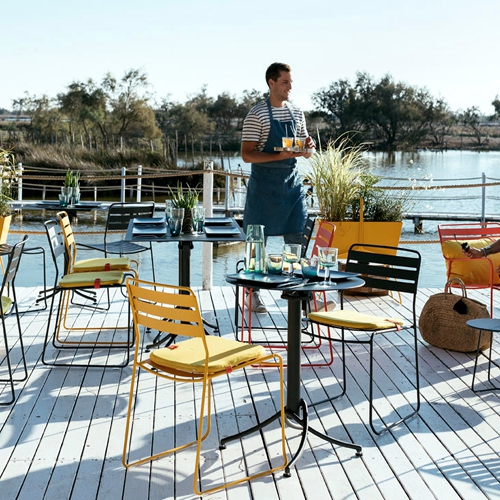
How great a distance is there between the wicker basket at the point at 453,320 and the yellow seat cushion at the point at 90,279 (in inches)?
74.9

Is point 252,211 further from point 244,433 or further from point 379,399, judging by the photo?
point 244,433

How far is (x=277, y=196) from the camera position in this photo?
217 inches

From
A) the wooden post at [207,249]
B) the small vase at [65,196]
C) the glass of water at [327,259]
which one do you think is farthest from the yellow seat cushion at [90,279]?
the small vase at [65,196]

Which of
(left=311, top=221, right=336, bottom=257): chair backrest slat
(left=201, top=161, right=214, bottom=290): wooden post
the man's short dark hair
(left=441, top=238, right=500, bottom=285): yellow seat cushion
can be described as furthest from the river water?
(left=311, top=221, right=336, bottom=257): chair backrest slat

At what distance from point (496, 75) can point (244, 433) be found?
5635cm

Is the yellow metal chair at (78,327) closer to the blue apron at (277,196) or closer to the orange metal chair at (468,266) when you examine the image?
the blue apron at (277,196)

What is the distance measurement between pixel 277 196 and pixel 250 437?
95.8 inches

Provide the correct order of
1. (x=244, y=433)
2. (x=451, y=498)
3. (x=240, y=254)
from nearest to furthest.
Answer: (x=451, y=498)
(x=244, y=433)
(x=240, y=254)

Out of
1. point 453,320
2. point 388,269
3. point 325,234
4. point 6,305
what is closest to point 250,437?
point 388,269

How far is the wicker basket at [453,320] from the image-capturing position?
476cm

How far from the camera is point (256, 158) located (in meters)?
5.30

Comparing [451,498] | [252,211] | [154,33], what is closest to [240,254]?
[252,211]

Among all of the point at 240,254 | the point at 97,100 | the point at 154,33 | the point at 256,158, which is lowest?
the point at 240,254

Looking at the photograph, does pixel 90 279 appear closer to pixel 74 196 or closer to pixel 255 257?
pixel 255 257
